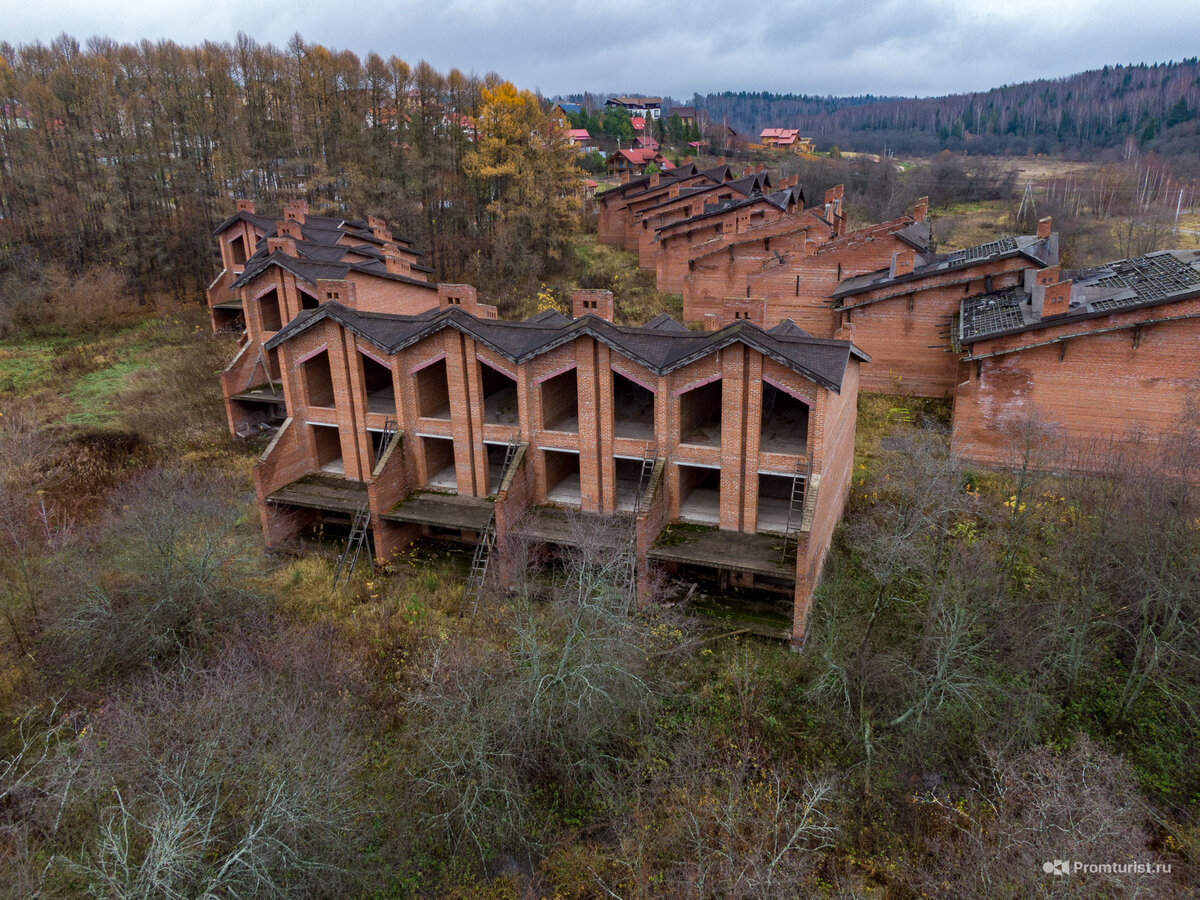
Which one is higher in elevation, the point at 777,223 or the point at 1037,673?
the point at 777,223

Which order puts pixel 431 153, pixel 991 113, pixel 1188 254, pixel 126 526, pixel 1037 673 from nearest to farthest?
pixel 1037 673, pixel 126 526, pixel 1188 254, pixel 431 153, pixel 991 113

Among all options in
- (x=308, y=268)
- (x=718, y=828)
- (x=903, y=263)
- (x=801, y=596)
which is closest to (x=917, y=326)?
(x=903, y=263)

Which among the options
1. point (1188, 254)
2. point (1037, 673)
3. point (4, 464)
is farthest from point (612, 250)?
point (1037, 673)

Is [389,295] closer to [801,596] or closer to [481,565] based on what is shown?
[481,565]

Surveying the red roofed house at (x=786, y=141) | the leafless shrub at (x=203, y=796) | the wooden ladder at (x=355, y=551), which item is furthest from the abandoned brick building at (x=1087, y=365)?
the red roofed house at (x=786, y=141)

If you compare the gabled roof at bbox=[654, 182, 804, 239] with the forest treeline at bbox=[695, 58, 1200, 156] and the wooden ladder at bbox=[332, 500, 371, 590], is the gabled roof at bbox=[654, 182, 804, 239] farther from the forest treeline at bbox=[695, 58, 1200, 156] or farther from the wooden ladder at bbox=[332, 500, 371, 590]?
the forest treeline at bbox=[695, 58, 1200, 156]

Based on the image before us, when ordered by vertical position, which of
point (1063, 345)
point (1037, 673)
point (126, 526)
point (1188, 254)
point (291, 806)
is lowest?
point (1037, 673)

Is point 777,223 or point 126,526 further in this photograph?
point 777,223

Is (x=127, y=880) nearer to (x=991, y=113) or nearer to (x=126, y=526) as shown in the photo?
(x=126, y=526)
